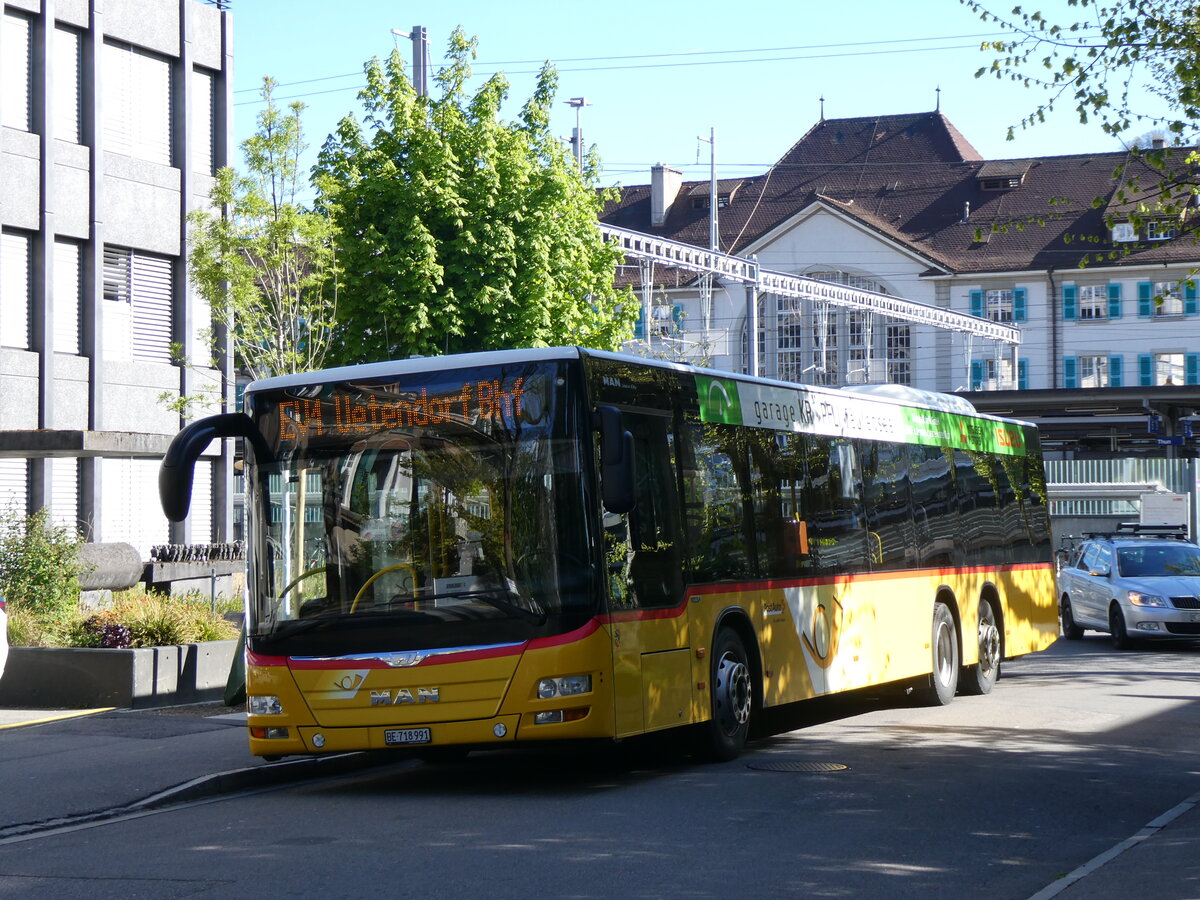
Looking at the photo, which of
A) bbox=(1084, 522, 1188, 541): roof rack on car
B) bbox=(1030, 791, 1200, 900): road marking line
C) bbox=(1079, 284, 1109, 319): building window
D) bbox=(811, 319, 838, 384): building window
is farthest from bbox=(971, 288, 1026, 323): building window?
bbox=(1030, 791, 1200, 900): road marking line

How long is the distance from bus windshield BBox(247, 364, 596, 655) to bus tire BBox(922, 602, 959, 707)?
24.0ft

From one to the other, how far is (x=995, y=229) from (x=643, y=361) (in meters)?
3.89

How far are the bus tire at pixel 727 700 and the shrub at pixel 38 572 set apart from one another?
8.10 metres

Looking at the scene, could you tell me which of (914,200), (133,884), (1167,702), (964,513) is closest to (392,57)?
(964,513)

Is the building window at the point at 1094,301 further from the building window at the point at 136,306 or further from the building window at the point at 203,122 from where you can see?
the building window at the point at 136,306

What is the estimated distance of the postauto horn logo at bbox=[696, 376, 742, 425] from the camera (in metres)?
12.5

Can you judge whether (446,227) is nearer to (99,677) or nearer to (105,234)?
(105,234)

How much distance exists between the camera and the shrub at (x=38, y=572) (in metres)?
17.2

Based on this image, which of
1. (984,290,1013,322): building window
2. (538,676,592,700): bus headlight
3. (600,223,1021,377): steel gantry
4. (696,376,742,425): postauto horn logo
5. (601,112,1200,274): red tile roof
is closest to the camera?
(538,676,592,700): bus headlight

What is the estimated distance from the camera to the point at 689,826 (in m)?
9.25

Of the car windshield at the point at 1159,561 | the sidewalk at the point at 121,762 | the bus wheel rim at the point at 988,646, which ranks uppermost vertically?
the car windshield at the point at 1159,561

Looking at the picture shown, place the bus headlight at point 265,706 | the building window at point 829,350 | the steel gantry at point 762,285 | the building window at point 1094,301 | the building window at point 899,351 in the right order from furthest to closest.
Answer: the building window at point 899,351 < the building window at point 829,350 < the building window at point 1094,301 < the steel gantry at point 762,285 < the bus headlight at point 265,706

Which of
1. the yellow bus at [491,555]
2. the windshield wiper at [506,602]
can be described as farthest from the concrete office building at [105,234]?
the windshield wiper at [506,602]

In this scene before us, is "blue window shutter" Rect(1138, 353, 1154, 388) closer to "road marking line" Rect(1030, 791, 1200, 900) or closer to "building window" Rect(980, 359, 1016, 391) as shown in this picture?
"building window" Rect(980, 359, 1016, 391)
